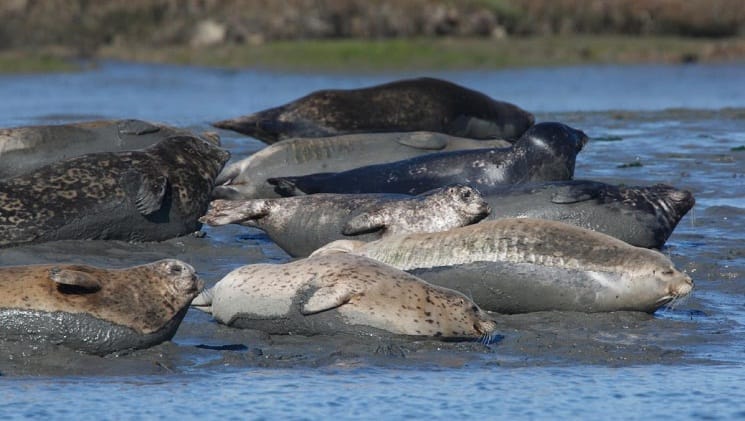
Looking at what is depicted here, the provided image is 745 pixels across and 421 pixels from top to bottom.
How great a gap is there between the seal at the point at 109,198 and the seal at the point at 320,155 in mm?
757

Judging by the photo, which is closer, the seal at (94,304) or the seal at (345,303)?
the seal at (94,304)

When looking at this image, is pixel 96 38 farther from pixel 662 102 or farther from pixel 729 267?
pixel 729 267

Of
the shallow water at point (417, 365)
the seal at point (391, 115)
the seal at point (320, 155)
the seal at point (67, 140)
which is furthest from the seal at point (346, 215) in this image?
the seal at point (391, 115)

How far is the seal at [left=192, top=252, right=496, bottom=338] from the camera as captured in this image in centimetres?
655

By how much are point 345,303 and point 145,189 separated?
8.37ft

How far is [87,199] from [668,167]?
16.6 feet

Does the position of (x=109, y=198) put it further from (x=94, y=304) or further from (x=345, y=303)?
(x=345, y=303)

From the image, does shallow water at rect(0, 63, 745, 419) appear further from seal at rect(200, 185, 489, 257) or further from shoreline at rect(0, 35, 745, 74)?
shoreline at rect(0, 35, 745, 74)

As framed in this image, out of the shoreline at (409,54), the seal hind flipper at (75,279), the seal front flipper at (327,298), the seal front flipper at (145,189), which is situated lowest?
the shoreline at (409,54)

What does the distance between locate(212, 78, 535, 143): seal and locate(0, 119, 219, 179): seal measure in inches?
64.6

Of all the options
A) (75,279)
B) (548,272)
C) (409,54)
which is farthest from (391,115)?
(409,54)

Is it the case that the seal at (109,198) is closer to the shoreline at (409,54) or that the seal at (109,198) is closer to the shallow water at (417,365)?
the shallow water at (417,365)

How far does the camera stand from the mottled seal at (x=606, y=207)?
27.0 ft

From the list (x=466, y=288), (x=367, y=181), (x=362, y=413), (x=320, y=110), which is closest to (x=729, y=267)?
(x=466, y=288)
